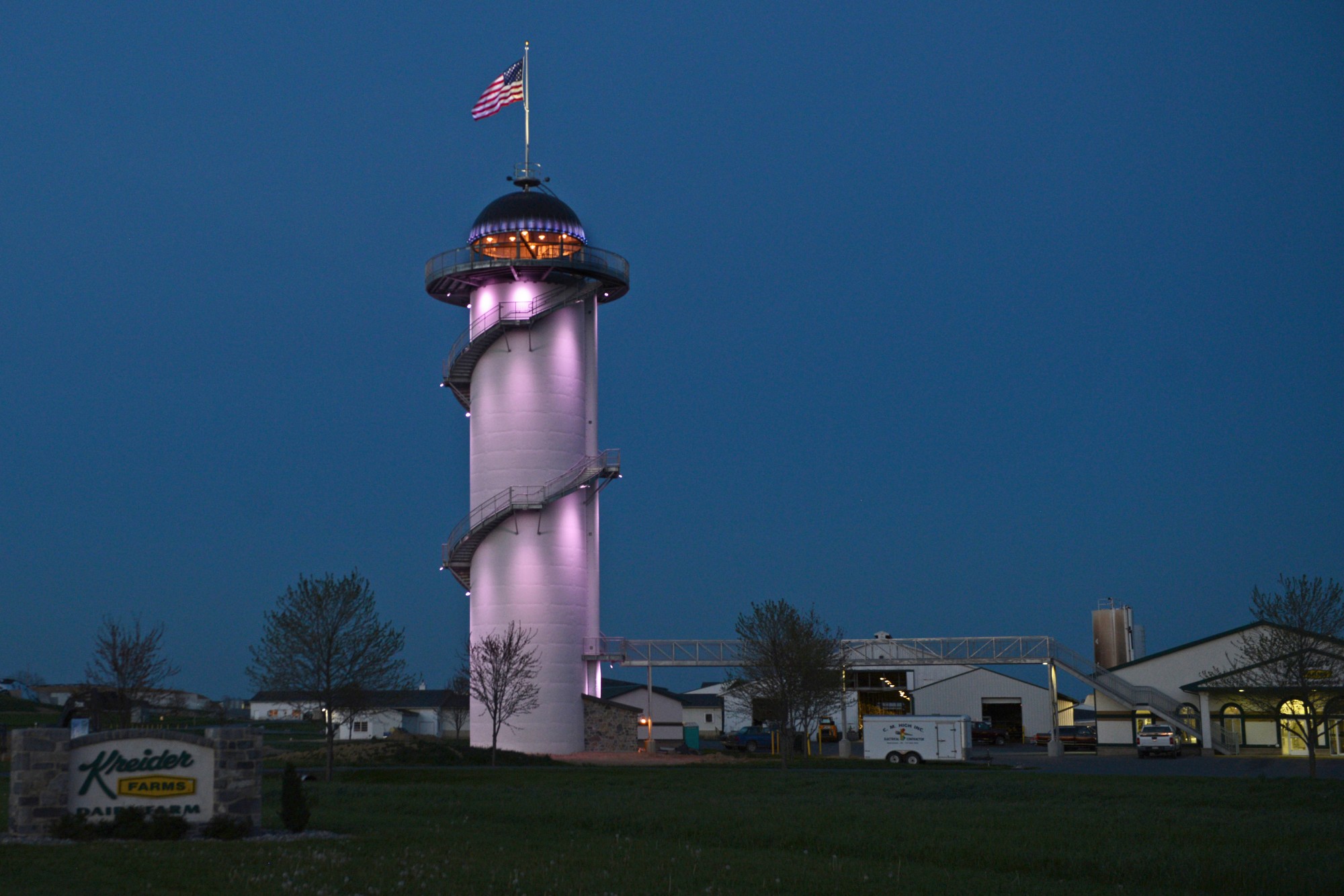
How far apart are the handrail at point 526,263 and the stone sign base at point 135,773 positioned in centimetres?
3967

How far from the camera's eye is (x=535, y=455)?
193ft

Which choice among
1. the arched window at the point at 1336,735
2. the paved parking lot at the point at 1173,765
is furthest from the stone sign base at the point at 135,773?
the arched window at the point at 1336,735

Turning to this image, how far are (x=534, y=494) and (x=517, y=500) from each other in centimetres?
83

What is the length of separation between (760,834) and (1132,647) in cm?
6293

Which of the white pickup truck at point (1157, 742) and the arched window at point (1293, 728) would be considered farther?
the arched window at point (1293, 728)

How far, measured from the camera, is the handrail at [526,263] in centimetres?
5981

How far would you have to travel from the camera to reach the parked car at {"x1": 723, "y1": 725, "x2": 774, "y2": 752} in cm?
6284

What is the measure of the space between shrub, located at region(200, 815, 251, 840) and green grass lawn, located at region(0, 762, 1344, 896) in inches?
38.4

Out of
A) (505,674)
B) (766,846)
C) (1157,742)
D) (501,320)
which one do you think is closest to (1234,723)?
(1157,742)

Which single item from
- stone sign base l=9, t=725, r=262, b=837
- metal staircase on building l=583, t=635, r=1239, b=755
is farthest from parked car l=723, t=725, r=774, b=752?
stone sign base l=9, t=725, r=262, b=837

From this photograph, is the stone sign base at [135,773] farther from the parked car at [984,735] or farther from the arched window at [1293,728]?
the parked car at [984,735]

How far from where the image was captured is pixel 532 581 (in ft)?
192

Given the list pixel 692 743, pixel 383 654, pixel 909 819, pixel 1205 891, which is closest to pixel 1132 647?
pixel 692 743

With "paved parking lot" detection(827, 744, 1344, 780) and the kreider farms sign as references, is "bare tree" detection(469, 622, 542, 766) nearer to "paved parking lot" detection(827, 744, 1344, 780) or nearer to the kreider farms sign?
"paved parking lot" detection(827, 744, 1344, 780)
